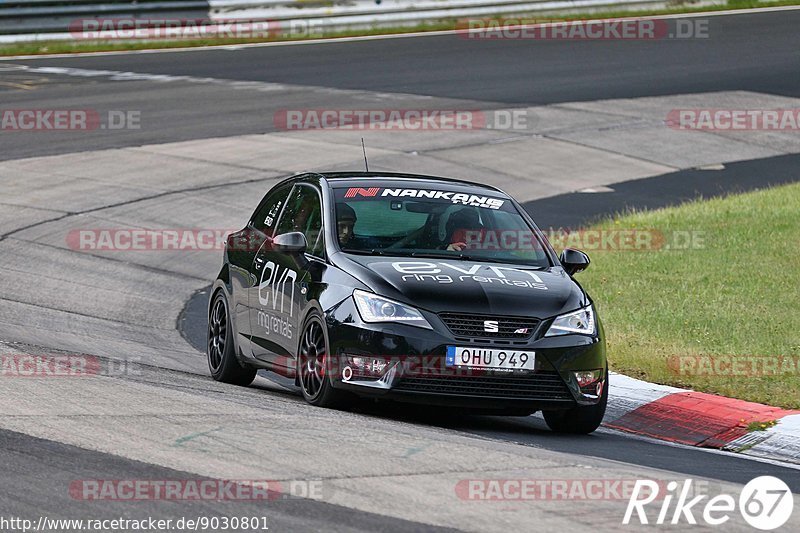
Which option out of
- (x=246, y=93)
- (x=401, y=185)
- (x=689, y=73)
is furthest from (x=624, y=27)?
(x=401, y=185)

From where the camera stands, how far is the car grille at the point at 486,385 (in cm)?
880

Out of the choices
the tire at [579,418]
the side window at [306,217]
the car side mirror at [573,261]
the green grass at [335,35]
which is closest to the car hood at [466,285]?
the car side mirror at [573,261]

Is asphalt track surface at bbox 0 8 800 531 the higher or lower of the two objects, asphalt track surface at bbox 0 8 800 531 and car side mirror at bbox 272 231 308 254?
the lower

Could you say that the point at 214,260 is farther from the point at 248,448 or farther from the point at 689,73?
the point at 689,73

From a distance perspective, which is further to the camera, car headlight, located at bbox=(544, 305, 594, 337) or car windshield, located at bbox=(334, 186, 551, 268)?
car windshield, located at bbox=(334, 186, 551, 268)

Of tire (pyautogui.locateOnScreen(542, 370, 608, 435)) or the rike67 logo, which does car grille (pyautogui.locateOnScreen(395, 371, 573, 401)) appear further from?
the rike67 logo

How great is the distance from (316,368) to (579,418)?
5.76 ft

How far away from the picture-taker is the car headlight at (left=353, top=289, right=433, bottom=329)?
29.0ft

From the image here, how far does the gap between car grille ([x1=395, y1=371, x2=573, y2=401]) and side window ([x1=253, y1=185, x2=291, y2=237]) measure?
2.48m

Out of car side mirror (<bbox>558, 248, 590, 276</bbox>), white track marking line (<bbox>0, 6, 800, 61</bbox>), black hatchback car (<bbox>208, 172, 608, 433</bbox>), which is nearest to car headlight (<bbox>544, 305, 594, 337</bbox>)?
black hatchback car (<bbox>208, 172, 608, 433</bbox>)

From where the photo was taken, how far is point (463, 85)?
93.7ft

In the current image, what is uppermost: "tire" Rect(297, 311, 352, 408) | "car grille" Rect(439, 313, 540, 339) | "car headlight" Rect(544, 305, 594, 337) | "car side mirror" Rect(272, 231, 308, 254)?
"car side mirror" Rect(272, 231, 308, 254)

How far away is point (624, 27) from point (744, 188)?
1429 cm

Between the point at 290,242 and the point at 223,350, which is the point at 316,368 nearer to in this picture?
the point at 290,242
